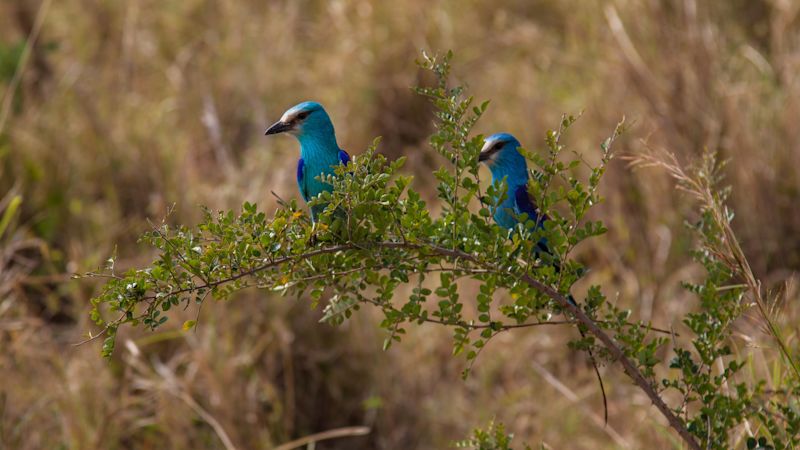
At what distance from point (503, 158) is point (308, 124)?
0.50 m

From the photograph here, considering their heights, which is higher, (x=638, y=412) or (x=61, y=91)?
(x=61, y=91)

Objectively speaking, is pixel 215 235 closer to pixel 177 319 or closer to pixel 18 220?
pixel 177 319

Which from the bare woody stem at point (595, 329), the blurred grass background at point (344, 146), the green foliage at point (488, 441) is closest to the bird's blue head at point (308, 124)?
the bare woody stem at point (595, 329)

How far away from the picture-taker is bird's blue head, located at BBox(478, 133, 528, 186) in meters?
2.41

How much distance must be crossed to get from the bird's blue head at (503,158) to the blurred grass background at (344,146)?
94 centimetres

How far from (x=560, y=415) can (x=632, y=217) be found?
1.25 m

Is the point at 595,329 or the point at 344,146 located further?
the point at 344,146

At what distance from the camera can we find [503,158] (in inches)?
96.4

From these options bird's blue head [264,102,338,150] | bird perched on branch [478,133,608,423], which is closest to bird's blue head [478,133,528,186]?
bird perched on branch [478,133,608,423]

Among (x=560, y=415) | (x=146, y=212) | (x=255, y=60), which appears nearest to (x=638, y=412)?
(x=560, y=415)

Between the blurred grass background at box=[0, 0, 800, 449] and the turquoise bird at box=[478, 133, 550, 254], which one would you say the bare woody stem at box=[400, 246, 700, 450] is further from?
the blurred grass background at box=[0, 0, 800, 449]

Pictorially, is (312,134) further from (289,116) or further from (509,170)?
(509,170)

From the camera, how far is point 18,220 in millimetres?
4965

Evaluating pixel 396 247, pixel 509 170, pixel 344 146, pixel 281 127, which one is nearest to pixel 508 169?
pixel 509 170
